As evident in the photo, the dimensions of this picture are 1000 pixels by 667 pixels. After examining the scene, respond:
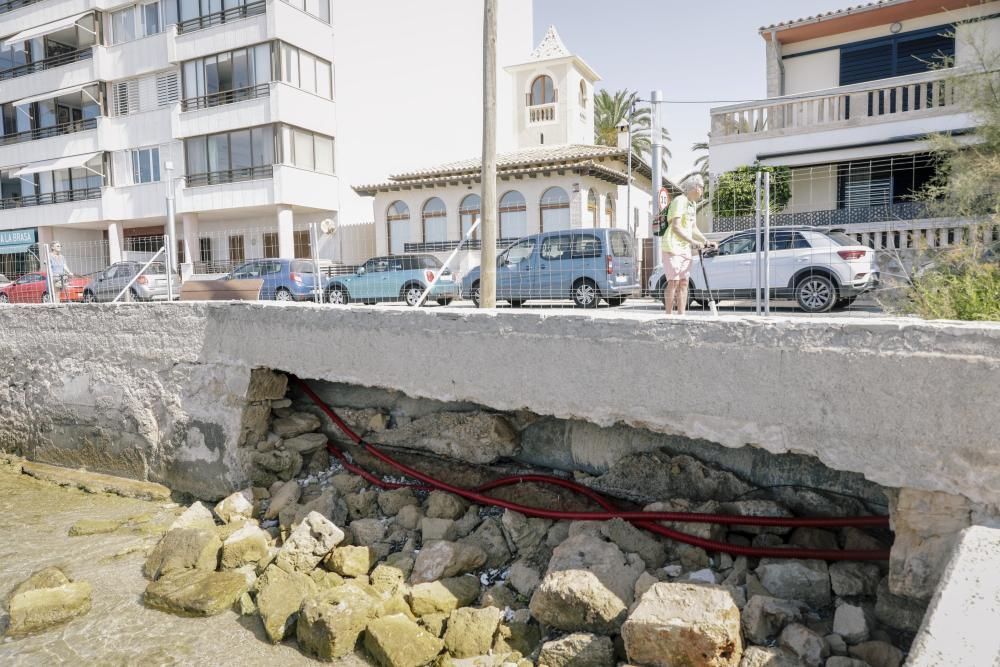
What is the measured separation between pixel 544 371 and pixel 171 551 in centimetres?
341

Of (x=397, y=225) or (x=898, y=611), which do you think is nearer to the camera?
(x=898, y=611)

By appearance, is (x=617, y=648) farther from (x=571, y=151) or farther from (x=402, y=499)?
(x=571, y=151)

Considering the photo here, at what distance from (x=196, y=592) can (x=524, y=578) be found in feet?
8.06

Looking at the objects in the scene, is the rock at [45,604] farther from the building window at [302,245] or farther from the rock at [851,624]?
the building window at [302,245]

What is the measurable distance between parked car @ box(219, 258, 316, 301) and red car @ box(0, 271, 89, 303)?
4.43 meters

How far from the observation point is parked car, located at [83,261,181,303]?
9.66m

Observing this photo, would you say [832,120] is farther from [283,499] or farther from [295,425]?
[283,499]

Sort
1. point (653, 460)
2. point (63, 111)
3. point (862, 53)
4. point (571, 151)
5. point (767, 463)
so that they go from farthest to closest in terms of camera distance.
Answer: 1. point (63, 111)
2. point (571, 151)
3. point (862, 53)
4. point (653, 460)
5. point (767, 463)

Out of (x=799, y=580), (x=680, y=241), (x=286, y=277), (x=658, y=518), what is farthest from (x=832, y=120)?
(x=799, y=580)

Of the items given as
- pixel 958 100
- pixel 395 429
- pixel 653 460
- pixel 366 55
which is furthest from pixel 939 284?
pixel 366 55

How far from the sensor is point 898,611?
383 centimetres

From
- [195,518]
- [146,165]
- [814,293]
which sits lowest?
[195,518]

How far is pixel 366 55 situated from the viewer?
95.6 feet

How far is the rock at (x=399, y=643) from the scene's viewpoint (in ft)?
14.2
